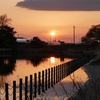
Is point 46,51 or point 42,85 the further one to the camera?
point 46,51

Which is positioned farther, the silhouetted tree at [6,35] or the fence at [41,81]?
the silhouetted tree at [6,35]

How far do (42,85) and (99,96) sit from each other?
1055 cm

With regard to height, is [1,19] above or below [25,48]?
above

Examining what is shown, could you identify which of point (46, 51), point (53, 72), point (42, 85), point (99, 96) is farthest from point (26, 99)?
point (46, 51)

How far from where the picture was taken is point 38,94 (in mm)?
16625

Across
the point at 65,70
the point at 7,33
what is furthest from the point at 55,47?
the point at 65,70

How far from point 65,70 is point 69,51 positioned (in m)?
81.2

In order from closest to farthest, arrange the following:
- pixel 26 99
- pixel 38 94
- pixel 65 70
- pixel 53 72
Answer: pixel 26 99 < pixel 38 94 < pixel 53 72 < pixel 65 70

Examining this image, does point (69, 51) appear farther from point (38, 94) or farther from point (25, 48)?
point (38, 94)

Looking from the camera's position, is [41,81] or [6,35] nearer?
[41,81]

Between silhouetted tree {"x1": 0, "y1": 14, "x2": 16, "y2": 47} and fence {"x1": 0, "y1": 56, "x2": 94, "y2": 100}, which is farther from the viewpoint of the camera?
silhouetted tree {"x1": 0, "y1": 14, "x2": 16, "y2": 47}

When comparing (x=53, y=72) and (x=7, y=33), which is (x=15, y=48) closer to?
(x=7, y=33)

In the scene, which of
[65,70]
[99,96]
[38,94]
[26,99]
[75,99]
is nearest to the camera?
[99,96]

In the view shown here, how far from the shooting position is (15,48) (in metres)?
104
